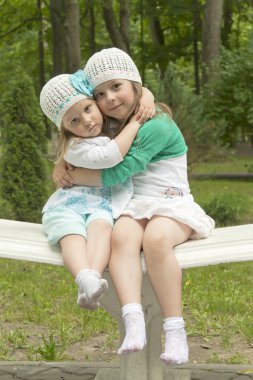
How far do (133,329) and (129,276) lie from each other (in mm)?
227

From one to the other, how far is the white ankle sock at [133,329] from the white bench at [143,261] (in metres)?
0.23

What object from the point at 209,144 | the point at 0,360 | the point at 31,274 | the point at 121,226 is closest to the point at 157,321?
the point at 121,226

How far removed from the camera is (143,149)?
12.8 ft

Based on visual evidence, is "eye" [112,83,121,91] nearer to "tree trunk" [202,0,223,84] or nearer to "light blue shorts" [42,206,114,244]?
"light blue shorts" [42,206,114,244]

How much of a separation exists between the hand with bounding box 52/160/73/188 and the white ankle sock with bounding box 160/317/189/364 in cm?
84

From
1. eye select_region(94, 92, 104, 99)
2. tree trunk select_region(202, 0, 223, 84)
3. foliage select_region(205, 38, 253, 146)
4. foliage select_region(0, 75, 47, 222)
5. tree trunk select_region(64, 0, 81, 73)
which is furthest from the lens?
tree trunk select_region(202, 0, 223, 84)

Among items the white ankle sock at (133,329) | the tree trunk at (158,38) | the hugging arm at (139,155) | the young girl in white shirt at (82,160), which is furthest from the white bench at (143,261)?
the tree trunk at (158,38)

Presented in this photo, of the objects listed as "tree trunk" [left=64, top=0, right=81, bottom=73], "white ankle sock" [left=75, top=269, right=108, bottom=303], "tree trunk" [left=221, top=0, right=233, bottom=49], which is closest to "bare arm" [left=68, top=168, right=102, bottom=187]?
A: "white ankle sock" [left=75, top=269, right=108, bottom=303]

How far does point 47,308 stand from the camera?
234 inches

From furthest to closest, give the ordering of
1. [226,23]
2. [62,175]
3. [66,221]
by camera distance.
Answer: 1. [226,23]
2. [62,175]
3. [66,221]

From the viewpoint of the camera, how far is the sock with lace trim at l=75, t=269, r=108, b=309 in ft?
11.2

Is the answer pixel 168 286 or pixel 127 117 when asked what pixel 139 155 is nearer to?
pixel 127 117

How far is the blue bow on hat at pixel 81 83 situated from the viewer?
3.93 m

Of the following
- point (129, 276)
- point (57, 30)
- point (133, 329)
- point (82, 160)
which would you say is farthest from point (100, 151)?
point (57, 30)
